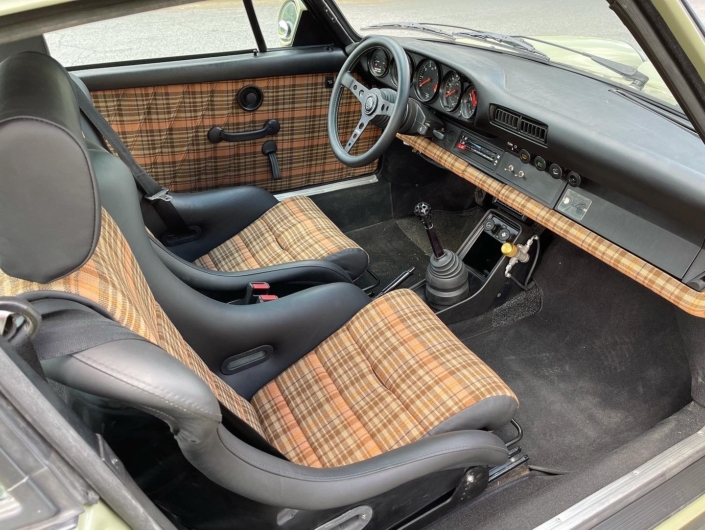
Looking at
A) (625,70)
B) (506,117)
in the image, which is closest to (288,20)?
(506,117)

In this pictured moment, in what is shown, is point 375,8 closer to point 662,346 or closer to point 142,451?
point 662,346

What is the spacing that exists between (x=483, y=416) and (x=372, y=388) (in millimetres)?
292

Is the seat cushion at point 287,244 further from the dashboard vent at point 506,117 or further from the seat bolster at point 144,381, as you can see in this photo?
the seat bolster at point 144,381

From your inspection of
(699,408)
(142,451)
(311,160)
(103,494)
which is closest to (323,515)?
(142,451)

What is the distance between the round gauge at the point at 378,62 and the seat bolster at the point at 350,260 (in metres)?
0.73

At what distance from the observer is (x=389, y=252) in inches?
103

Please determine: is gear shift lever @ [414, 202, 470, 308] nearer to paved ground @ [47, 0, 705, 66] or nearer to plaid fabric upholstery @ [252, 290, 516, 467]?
plaid fabric upholstery @ [252, 290, 516, 467]

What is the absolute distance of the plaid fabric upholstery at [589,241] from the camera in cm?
138

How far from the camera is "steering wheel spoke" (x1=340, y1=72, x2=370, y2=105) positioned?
1.90 m

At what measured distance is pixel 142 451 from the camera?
82 centimetres

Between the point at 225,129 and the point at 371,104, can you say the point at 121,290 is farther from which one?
the point at 225,129

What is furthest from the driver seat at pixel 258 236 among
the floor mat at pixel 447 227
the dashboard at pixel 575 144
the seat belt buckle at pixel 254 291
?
the floor mat at pixel 447 227

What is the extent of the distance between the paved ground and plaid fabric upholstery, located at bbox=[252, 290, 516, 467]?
42.8 inches

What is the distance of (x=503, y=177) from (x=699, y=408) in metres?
0.89
